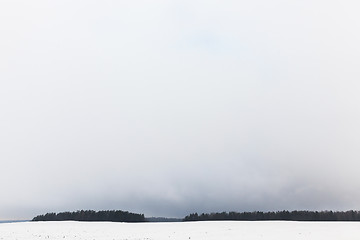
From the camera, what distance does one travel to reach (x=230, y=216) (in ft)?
350

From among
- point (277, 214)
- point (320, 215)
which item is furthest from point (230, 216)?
point (320, 215)
